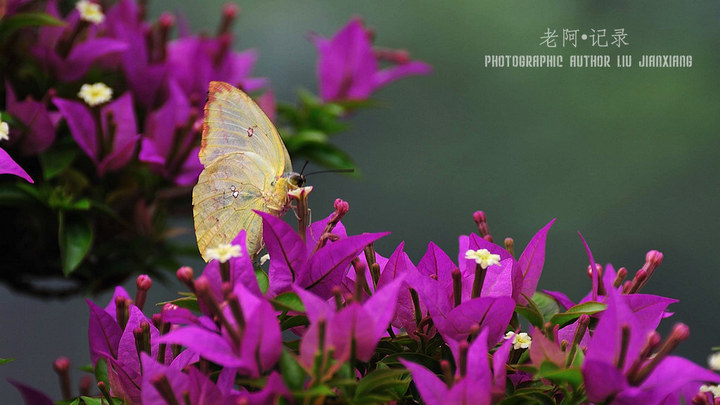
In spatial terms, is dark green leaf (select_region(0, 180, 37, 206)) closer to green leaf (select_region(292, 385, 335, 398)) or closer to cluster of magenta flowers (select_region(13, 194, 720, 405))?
cluster of magenta flowers (select_region(13, 194, 720, 405))

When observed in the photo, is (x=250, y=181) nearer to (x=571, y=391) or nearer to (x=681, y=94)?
(x=571, y=391)

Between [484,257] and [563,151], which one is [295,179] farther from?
[563,151]

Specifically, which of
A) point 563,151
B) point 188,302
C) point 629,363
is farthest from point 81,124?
point 563,151

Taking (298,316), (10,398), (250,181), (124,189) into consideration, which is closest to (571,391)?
(298,316)

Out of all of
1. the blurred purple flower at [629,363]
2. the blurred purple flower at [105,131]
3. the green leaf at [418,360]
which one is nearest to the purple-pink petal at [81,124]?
the blurred purple flower at [105,131]

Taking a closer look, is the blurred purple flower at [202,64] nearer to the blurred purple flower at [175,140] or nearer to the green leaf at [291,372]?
the blurred purple flower at [175,140]
